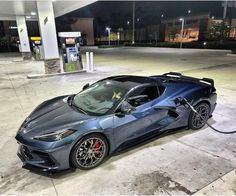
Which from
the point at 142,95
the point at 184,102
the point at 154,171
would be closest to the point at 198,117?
the point at 184,102

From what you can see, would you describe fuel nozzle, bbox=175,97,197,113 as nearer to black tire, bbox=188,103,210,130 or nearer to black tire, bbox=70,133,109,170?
black tire, bbox=188,103,210,130

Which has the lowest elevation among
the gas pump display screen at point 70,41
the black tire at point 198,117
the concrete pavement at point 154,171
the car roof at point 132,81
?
the concrete pavement at point 154,171

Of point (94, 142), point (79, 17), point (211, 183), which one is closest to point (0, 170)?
point (94, 142)

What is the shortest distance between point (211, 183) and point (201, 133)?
1.52 meters

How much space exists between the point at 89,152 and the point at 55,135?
55 centimetres

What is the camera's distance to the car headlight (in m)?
2.74

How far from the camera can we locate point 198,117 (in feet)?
13.7

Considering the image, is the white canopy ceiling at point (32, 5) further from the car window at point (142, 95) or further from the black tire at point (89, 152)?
the black tire at point (89, 152)

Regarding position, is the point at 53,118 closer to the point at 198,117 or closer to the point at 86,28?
the point at 198,117

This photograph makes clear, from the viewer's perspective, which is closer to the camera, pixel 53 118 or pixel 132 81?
pixel 53 118

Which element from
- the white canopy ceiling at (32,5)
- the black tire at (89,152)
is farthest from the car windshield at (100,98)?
A: the white canopy ceiling at (32,5)

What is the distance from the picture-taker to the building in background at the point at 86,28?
47562mm

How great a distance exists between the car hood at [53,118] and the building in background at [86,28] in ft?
152

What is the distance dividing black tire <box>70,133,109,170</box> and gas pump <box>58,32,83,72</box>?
888 centimetres
